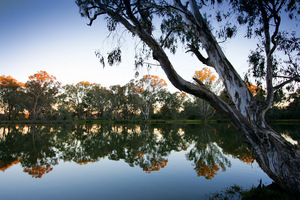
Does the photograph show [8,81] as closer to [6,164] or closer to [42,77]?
[42,77]


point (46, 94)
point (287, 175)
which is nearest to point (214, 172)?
point (287, 175)

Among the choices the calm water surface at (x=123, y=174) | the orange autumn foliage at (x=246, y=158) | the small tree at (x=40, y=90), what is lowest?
the calm water surface at (x=123, y=174)

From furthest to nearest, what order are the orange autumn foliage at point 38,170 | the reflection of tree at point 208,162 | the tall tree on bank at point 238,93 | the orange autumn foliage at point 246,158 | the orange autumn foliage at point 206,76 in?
the orange autumn foliage at point 206,76 < the orange autumn foliage at point 246,158 < the reflection of tree at point 208,162 < the orange autumn foliage at point 38,170 < the tall tree on bank at point 238,93

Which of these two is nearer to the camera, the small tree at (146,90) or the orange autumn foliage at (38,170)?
the orange autumn foliage at (38,170)

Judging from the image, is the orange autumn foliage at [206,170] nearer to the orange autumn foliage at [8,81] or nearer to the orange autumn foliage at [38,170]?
the orange autumn foliage at [38,170]

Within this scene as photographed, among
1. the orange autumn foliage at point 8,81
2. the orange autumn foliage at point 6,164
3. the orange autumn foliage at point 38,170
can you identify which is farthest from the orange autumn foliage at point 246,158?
the orange autumn foliage at point 8,81

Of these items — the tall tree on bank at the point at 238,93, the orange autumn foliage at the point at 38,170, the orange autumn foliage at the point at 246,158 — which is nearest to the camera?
the tall tree on bank at the point at 238,93

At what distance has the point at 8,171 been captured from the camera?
16.9 feet

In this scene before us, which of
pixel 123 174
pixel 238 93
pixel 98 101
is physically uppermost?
pixel 98 101

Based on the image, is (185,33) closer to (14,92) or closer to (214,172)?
(214,172)

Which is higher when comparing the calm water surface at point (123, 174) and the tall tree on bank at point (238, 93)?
the tall tree on bank at point (238, 93)

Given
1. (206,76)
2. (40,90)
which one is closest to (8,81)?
(40,90)

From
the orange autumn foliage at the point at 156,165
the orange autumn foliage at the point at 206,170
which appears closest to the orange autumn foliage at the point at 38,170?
the orange autumn foliage at the point at 156,165

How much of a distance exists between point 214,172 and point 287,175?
2069mm
